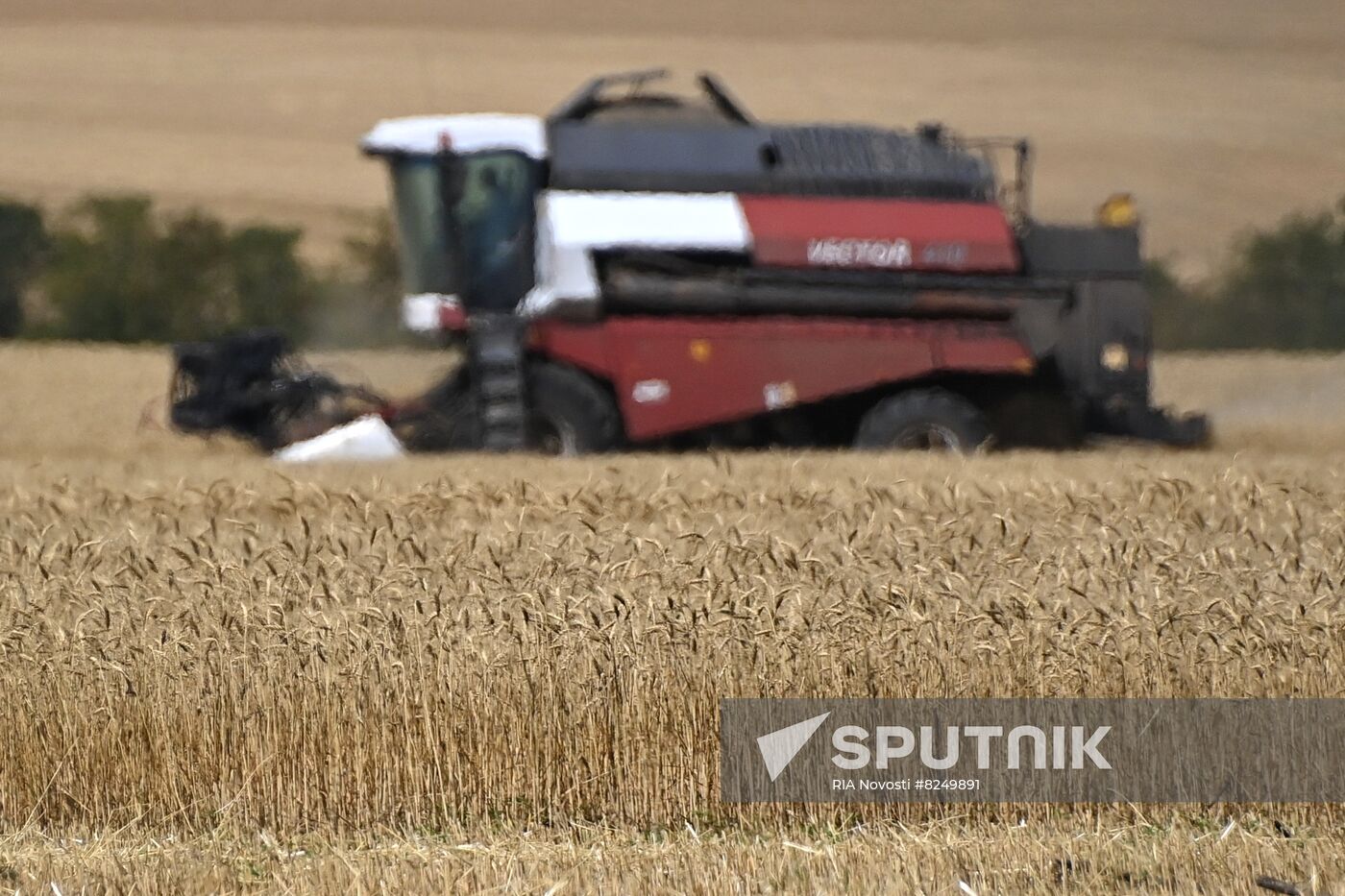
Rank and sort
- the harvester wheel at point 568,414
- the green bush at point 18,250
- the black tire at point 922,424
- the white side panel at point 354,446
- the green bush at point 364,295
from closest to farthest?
the white side panel at point 354,446 → the harvester wheel at point 568,414 → the black tire at point 922,424 → the green bush at point 18,250 → the green bush at point 364,295

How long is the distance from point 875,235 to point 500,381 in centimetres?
331

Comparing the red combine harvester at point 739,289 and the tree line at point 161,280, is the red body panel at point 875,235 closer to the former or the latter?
the red combine harvester at point 739,289

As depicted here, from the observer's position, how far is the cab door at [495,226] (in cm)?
1502

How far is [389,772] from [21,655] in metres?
1.33

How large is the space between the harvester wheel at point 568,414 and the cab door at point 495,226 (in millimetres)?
760

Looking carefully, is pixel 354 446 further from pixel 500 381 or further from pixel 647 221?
pixel 647 221

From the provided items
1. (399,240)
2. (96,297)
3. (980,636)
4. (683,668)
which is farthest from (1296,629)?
(96,297)

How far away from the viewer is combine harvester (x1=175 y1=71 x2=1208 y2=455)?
14.7 meters

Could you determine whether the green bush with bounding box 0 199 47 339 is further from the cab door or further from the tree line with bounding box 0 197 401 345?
the cab door

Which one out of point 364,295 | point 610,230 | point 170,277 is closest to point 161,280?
point 170,277

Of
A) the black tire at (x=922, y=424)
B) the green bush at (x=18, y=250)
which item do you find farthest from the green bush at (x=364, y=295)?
the black tire at (x=922, y=424)

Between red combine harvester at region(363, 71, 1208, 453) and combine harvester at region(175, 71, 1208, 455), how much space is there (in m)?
0.02

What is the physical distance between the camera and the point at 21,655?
6395mm

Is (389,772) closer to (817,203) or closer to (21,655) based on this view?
(21,655)
